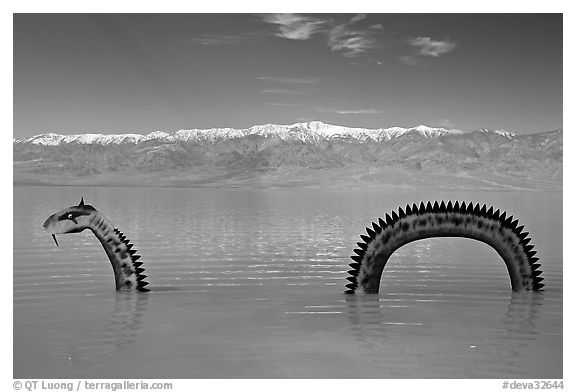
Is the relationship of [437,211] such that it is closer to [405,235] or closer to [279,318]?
[405,235]

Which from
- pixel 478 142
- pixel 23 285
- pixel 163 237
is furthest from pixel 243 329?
pixel 478 142

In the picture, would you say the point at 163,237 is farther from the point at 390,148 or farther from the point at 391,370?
the point at 390,148

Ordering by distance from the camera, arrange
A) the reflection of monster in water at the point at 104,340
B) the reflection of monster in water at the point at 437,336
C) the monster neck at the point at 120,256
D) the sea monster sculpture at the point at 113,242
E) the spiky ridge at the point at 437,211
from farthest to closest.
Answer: the monster neck at the point at 120,256
the sea monster sculpture at the point at 113,242
the spiky ridge at the point at 437,211
the reflection of monster in water at the point at 104,340
the reflection of monster in water at the point at 437,336

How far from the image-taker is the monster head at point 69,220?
10.3 metres

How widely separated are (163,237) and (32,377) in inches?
457

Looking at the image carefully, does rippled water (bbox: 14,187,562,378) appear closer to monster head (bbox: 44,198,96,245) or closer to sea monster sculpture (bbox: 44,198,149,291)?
sea monster sculpture (bbox: 44,198,149,291)

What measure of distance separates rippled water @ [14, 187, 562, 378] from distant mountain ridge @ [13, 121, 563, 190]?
115 metres

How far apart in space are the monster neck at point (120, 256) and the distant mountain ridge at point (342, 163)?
384 feet

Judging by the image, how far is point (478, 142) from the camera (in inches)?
6358

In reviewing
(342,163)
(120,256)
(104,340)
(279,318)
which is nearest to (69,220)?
(120,256)

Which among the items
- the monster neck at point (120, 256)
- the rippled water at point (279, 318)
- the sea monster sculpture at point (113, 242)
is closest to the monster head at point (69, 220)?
the sea monster sculpture at point (113, 242)

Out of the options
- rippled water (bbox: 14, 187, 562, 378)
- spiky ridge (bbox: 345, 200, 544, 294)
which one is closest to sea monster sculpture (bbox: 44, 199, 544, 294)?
spiky ridge (bbox: 345, 200, 544, 294)

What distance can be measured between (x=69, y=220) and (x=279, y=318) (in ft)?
11.7

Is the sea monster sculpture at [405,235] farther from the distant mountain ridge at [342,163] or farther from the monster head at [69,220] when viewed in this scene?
the distant mountain ridge at [342,163]
